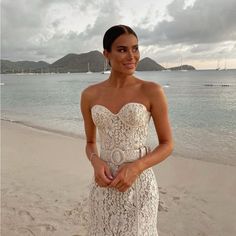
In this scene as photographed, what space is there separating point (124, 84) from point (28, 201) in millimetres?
3721

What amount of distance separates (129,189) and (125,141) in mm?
290

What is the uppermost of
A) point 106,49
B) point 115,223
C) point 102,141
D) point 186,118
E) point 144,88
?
point 106,49

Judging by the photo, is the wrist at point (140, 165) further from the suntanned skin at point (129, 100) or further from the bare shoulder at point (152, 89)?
the bare shoulder at point (152, 89)

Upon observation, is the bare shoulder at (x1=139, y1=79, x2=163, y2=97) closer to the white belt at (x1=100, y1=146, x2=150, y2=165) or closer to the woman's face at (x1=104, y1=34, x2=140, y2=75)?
the woman's face at (x1=104, y1=34, x2=140, y2=75)

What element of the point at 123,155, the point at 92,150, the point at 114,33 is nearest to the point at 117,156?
the point at 123,155

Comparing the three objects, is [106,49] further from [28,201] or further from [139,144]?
[28,201]

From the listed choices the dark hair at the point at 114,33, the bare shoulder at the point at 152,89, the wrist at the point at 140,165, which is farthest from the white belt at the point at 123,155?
the dark hair at the point at 114,33

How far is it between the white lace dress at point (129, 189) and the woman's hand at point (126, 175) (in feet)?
0.38

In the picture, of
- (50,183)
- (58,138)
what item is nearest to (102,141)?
(50,183)

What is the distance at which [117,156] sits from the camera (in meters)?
1.88

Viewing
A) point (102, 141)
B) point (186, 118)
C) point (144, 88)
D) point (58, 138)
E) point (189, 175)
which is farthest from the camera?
point (186, 118)

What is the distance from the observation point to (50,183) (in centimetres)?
588

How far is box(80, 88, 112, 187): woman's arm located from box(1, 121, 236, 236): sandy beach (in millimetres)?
2373

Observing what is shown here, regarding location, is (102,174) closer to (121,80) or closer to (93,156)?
(93,156)
